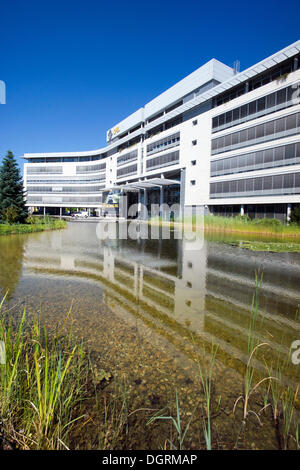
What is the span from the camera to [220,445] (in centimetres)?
182

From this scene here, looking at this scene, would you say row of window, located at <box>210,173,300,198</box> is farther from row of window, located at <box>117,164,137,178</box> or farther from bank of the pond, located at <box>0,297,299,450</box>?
bank of the pond, located at <box>0,297,299,450</box>

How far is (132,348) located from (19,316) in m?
1.97

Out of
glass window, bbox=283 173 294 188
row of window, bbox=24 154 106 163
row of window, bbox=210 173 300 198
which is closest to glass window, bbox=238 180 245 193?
row of window, bbox=210 173 300 198

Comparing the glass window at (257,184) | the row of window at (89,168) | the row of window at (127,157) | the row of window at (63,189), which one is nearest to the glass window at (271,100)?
the glass window at (257,184)

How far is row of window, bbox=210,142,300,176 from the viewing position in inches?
1084

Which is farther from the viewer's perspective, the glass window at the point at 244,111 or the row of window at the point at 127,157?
the row of window at the point at 127,157

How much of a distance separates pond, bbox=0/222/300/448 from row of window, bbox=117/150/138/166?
52594 millimetres

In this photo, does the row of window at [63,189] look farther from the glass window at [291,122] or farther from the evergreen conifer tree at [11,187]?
the glass window at [291,122]

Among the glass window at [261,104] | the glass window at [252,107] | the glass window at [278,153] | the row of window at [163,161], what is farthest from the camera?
the row of window at [163,161]

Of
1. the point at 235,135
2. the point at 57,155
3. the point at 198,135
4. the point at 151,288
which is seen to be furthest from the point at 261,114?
the point at 57,155

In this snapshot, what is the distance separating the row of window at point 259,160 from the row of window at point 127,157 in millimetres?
25568

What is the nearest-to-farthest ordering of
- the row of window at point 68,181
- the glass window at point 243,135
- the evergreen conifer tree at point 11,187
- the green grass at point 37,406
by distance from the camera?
1. the green grass at point 37,406
2. the evergreen conifer tree at point 11,187
3. the glass window at point 243,135
4. the row of window at point 68,181

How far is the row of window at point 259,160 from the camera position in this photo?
2753 cm
